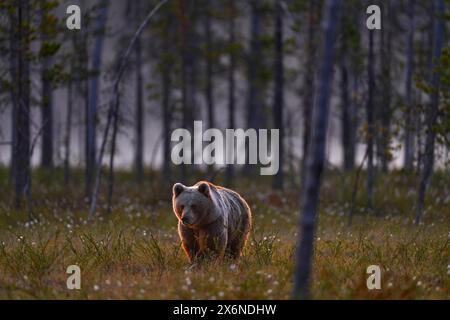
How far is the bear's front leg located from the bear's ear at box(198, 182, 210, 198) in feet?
2.06

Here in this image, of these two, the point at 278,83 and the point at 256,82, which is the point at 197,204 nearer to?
the point at 278,83

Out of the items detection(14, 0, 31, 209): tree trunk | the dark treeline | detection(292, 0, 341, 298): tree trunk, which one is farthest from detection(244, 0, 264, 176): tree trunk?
detection(292, 0, 341, 298): tree trunk

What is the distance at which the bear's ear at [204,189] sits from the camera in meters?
10.5

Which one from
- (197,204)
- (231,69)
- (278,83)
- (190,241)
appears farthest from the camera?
(231,69)

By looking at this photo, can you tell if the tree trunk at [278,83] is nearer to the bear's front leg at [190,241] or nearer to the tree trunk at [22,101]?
the tree trunk at [22,101]

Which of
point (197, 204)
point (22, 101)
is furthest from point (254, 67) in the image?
point (197, 204)

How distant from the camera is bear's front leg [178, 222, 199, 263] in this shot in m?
10.9

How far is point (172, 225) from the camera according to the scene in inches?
647

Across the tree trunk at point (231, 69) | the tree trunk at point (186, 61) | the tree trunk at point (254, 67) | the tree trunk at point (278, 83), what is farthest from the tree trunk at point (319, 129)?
the tree trunk at point (254, 67)

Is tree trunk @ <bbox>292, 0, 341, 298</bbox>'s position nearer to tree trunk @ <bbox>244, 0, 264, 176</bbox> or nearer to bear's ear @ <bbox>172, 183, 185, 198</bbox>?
bear's ear @ <bbox>172, 183, 185, 198</bbox>

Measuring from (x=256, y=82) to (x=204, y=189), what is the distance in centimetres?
2277

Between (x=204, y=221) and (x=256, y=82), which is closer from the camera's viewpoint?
(x=204, y=221)

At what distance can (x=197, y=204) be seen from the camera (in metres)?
10.5
